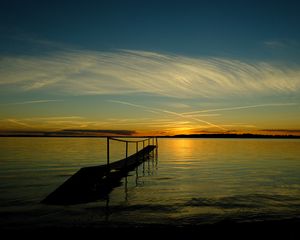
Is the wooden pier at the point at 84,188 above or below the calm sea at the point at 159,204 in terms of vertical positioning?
above

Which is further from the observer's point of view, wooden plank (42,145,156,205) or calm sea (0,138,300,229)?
wooden plank (42,145,156,205)

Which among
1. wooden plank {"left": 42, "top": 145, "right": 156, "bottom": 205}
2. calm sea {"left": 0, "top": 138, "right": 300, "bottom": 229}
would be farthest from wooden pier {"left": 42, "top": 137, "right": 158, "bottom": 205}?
calm sea {"left": 0, "top": 138, "right": 300, "bottom": 229}

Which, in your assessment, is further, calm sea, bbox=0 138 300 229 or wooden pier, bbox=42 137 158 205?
wooden pier, bbox=42 137 158 205

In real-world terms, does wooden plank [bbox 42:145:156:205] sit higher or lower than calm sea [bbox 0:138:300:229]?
higher

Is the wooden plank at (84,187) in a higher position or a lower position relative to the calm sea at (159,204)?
higher

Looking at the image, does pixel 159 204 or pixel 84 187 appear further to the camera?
pixel 84 187

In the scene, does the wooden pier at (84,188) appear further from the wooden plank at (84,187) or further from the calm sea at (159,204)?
the calm sea at (159,204)

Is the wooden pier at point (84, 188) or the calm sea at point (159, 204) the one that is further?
the wooden pier at point (84, 188)

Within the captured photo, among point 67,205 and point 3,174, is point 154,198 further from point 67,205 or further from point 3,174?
point 3,174

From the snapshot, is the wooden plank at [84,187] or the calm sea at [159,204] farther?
the wooden plank at [84,187]

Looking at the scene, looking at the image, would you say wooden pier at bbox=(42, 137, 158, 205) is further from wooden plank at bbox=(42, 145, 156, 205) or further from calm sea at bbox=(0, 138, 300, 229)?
calm sea at bbox=(0, 138, 300, 229)

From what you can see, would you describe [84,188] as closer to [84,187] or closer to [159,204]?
[84,187]

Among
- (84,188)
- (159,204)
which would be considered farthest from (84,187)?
(159,204)

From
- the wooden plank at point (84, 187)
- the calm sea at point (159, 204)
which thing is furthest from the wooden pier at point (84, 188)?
the calm sea at point (159, 204)
